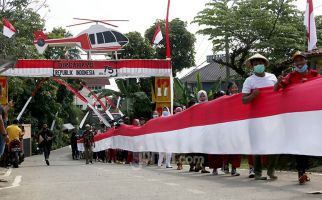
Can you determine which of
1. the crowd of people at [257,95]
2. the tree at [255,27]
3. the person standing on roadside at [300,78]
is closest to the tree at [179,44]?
the tree at [255,27]

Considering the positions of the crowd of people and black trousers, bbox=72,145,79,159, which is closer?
the crowd of people

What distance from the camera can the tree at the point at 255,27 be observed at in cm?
3614

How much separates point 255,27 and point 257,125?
28826 millimetres

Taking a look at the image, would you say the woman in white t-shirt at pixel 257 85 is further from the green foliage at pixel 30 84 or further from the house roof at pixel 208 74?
the house roof at pixel 208 74

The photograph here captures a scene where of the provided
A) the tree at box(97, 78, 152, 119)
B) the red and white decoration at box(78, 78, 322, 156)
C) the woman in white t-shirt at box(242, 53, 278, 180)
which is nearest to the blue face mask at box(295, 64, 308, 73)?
the red and white decoration at box(78, 78, 322, 156)

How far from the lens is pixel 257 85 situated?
29.6 ft

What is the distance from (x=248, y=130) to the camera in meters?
9.22

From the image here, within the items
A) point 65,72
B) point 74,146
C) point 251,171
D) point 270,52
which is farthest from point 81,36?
point 251,171

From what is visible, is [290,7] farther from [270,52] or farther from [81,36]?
[81,36]

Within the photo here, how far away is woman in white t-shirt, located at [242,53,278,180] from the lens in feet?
29.5

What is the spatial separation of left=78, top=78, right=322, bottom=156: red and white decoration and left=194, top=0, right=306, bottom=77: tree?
2271 centimetres

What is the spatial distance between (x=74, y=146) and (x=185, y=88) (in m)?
9.38

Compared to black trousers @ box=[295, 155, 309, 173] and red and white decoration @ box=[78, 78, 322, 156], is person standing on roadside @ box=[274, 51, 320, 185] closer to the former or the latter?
black trousers @ box=[295, 155, 309, 173]

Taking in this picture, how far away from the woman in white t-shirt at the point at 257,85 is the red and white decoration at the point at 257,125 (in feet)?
0.48
